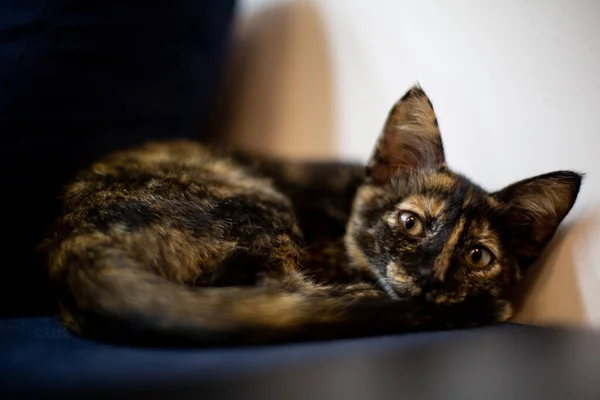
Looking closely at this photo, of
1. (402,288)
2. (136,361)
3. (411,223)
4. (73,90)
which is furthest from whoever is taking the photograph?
(73,90)

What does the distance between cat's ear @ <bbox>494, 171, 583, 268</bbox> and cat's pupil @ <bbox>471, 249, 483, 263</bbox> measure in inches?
3.8

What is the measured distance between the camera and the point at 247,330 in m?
0.68

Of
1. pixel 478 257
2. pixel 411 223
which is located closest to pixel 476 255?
pixel 478 257

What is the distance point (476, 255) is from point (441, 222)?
10 centimetres

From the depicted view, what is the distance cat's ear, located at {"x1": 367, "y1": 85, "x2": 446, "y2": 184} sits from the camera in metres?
1.00

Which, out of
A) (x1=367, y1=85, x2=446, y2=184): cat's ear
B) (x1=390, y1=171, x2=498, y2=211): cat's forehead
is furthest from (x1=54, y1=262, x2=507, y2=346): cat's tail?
(x1=367, y1=85, x2=446, y2=184): cat's ear

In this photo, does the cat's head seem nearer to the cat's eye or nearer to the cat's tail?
the cat's eye

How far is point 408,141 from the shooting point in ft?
3.58

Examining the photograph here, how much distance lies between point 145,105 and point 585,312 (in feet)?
3.98

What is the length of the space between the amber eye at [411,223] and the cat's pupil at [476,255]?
11cm

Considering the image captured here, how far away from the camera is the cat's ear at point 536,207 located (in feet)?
2.95

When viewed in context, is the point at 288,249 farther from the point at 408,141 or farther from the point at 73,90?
the point at 73,90

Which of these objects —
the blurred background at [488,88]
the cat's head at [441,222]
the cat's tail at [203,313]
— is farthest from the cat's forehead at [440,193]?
the cat's tail at [203,313]

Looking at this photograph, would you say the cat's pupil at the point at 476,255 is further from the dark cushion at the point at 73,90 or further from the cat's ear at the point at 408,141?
the dark cushion at the point at 73,90
